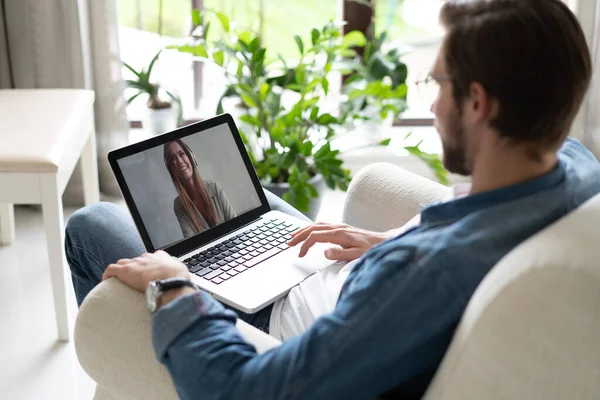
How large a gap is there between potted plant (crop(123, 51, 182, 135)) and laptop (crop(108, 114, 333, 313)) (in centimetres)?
136

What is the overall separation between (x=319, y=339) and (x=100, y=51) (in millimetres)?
2038

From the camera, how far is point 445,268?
0.94 meters

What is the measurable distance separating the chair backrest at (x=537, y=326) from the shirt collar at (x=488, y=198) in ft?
0.31

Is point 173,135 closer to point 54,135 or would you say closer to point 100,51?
point 54,135

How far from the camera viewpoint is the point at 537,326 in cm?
84

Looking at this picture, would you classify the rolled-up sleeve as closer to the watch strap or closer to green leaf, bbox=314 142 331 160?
the watch strap

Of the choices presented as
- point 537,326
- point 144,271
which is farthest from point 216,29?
point 537,326

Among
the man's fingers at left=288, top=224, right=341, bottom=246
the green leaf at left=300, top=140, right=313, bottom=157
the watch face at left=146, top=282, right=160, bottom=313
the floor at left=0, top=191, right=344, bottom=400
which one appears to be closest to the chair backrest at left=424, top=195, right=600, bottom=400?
the watch face at left=146, top=282, right=160, bottom=313

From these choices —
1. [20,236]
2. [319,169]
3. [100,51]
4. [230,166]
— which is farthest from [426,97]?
[230,166]

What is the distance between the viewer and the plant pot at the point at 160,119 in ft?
9.37

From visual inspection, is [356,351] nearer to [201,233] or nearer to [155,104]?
[201,233]

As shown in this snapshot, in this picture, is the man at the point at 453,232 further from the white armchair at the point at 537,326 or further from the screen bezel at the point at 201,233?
the screen bezel at the point at 201,233

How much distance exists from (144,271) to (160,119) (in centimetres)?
177

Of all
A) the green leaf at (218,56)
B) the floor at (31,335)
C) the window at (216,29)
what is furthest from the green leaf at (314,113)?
the floor at (31,335)
